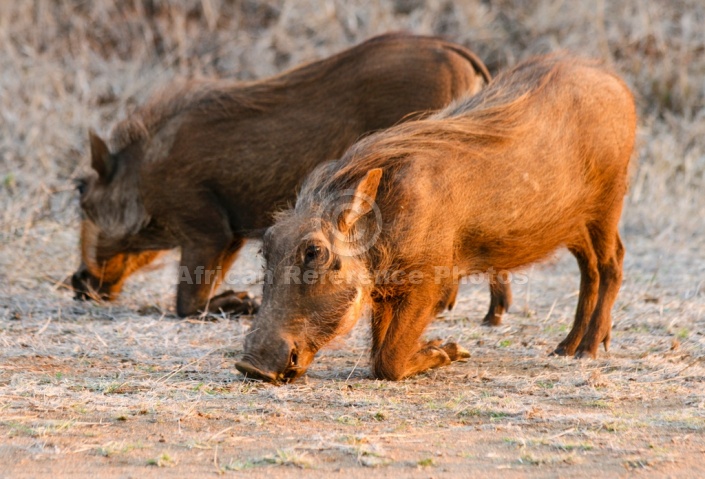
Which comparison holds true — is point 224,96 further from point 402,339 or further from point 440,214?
point 402,339

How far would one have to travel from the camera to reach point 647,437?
129 inches

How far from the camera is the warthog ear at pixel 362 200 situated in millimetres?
4000

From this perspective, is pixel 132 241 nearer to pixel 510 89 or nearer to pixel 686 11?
pixel 510 89

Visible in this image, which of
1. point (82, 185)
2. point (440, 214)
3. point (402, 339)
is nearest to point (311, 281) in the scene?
point (402, 339)

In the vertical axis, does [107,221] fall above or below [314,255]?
below

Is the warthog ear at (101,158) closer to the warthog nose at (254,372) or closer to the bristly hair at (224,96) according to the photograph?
the bristly hair at (224,96)

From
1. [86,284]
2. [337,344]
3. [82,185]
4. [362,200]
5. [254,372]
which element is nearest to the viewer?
[254,372]

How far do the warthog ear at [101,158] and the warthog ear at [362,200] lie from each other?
2693 mm

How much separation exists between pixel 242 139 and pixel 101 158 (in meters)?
0.98

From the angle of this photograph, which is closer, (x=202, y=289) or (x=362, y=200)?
(x=362, y=200)

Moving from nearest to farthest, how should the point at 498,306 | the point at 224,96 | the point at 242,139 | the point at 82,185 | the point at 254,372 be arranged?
the point at 254,372 < the point at 498,306 < the point at 242,139 < the point at 224,96 < the point at 82,185

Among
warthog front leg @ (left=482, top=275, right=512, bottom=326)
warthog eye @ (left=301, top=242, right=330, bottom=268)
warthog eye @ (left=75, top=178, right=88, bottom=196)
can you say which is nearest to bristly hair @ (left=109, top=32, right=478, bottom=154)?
warthog eye @ (left=75, top=178, right=88, bottom=196)

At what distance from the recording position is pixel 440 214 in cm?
412

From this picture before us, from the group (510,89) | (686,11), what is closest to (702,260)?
(510,89)
